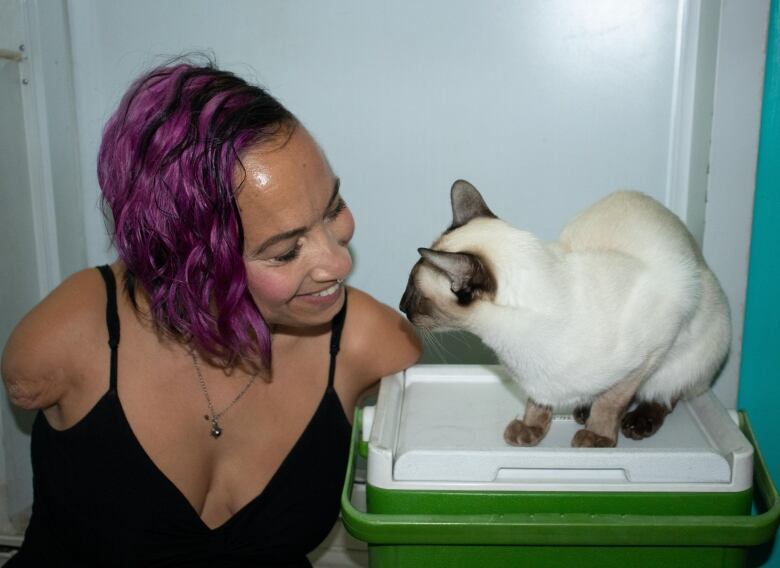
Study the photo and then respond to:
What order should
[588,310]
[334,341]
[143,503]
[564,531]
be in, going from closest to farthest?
[564,531] → [588,310] → [143,503] → [334,341]

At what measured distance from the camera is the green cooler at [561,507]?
875mm

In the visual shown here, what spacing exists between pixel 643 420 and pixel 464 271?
0.34 m

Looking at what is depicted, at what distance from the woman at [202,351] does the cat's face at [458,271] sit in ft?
0.34

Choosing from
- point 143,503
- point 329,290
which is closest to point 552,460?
point 329,290

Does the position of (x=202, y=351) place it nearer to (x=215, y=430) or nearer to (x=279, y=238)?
(x=215, y=430)

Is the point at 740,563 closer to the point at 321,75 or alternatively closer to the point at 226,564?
the point at 226,564

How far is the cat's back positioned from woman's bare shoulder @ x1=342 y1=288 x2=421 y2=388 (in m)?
0.30

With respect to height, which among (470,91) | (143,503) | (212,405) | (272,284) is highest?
(470,91)

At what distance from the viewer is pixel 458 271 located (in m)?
1.02

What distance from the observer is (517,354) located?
1.05 meters

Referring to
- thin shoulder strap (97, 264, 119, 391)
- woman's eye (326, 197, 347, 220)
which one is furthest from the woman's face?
thin shoulder strap (97, 264, 119, 391)

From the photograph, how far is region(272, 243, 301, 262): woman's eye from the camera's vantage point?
988mm

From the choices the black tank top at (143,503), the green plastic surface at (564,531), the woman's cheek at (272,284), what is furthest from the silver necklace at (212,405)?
the green plastic surface at (564,531)

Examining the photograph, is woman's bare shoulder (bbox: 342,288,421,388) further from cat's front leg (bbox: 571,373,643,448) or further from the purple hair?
cat's front leg (bbox: 571,373,643,448)
